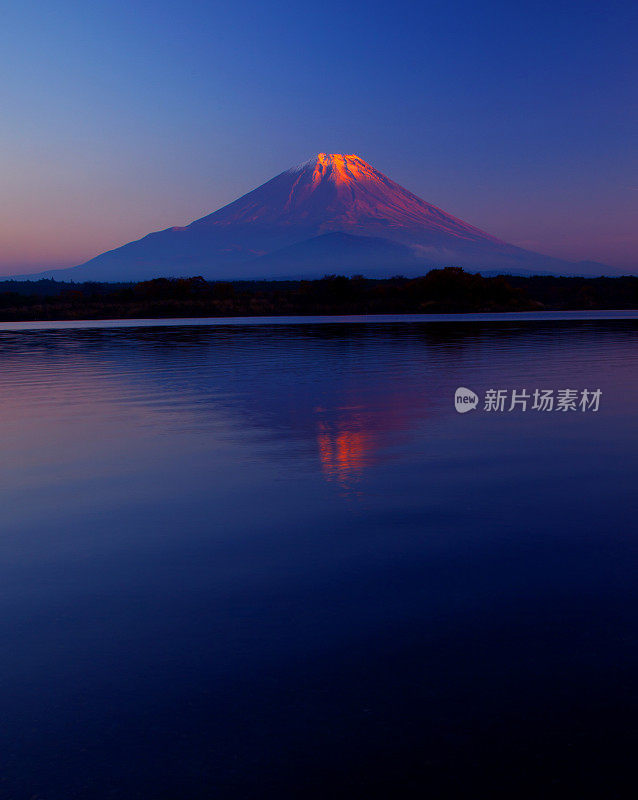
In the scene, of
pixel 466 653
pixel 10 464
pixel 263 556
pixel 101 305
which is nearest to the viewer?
pixel 466 653

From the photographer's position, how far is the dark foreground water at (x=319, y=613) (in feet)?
10.9

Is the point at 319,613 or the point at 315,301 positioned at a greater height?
the point at 319,613

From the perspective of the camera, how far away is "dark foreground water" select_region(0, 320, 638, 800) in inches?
131

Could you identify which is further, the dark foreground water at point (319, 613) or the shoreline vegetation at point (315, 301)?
the shoreline vegetation at point (315, 301)

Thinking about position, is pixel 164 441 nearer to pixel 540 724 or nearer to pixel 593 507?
pixel 593 507

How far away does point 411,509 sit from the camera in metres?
7.43

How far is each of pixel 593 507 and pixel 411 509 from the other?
1.70m

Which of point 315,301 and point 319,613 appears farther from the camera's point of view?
point 315,301

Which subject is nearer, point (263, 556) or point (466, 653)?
point (466, 653)

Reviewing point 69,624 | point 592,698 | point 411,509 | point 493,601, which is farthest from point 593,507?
point 69,624

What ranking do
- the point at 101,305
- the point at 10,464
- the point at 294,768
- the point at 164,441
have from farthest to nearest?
1. the point at 101,305
2. the point at 164,441
3. the point at 10,464
4. the point at 294,768

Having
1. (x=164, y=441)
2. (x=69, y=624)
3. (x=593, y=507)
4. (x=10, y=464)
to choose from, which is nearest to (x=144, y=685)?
(x=69, y=624)

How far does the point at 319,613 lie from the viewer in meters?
4.87

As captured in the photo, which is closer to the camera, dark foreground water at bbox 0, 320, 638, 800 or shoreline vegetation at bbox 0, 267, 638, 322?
dark foreground water at bbox 0, 320, 638, 800
